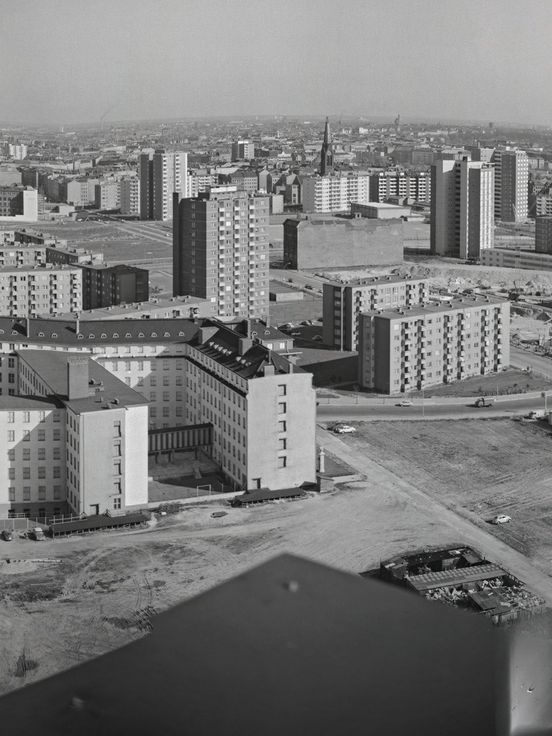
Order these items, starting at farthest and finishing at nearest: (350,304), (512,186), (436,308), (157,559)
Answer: (512,186) < (350,304) < (436,308) < (157,559)

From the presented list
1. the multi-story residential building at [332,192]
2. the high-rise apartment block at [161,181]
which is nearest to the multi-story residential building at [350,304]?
the multi-story residential building at [332,192]

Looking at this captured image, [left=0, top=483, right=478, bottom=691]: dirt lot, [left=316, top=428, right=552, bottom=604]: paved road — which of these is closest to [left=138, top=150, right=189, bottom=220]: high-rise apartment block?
[left=316, top=428, right=552, bottom=604]: paved road

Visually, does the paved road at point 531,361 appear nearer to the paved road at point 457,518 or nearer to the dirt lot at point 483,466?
the dirt lot at point 483,466

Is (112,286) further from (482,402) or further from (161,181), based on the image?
(161,181)

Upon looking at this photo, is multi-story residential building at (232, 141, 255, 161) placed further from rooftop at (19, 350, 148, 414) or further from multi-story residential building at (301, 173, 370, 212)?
rooftop at (19, 350, 148, 414)

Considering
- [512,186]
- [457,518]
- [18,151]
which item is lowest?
[457,518]

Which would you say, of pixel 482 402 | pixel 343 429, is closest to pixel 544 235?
pixel 482 402
